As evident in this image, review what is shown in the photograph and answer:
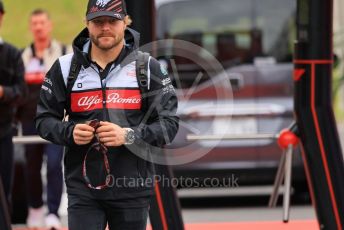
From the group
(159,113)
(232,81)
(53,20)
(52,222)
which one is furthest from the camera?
(53,20)

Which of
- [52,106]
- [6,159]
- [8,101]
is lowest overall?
[6,159]

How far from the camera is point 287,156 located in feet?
32.6

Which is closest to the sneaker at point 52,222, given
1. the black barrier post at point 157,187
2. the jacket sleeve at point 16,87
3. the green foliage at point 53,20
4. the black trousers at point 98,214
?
the jacket sleeve at point 16,87

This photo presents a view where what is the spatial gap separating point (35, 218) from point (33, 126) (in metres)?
0.84

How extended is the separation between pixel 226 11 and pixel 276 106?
5.40ft

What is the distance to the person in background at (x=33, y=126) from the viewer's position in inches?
432

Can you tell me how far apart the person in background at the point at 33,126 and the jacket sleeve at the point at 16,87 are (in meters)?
0.44

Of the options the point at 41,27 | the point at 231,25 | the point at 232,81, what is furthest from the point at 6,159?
the point at 231,25

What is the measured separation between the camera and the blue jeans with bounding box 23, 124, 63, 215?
35.9 feet

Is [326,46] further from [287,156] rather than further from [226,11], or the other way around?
[226,11]

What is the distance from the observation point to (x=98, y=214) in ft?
21.2

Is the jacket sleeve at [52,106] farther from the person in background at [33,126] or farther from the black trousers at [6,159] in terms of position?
the person in background at [33,126]

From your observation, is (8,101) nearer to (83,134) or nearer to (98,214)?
(98,214)

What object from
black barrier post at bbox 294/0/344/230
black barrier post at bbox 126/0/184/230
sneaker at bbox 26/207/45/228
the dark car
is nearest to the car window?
the dark car
